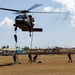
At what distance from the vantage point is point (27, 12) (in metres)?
53.8

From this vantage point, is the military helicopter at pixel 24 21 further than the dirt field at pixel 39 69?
Yes

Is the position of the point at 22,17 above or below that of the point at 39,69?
above

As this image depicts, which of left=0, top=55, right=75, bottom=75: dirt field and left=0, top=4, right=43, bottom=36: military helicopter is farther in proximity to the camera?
left=0, top=4, right=43, bottom=36: military helicopter

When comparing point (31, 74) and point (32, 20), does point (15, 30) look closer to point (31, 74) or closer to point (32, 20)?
point (32, 20)

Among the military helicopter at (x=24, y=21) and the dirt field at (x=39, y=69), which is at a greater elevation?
the military helicopter at (x=24, y=21)

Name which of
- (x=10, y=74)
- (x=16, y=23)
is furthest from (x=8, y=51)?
(x=10, y=74)

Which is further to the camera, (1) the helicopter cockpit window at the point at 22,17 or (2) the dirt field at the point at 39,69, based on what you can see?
(1) the helicopter cockpit window at the point at 22,17

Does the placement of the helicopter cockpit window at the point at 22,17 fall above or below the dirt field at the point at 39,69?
above

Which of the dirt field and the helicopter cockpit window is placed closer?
the dirt field

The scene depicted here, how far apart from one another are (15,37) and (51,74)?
22.8m

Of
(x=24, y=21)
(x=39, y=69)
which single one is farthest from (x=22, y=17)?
(x=39, y=69)

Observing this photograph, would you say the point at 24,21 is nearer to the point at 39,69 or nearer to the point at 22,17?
the point at 22,17

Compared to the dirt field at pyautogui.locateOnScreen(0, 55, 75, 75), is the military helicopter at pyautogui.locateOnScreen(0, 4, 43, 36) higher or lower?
higher

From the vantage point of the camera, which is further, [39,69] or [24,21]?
[24,21]
